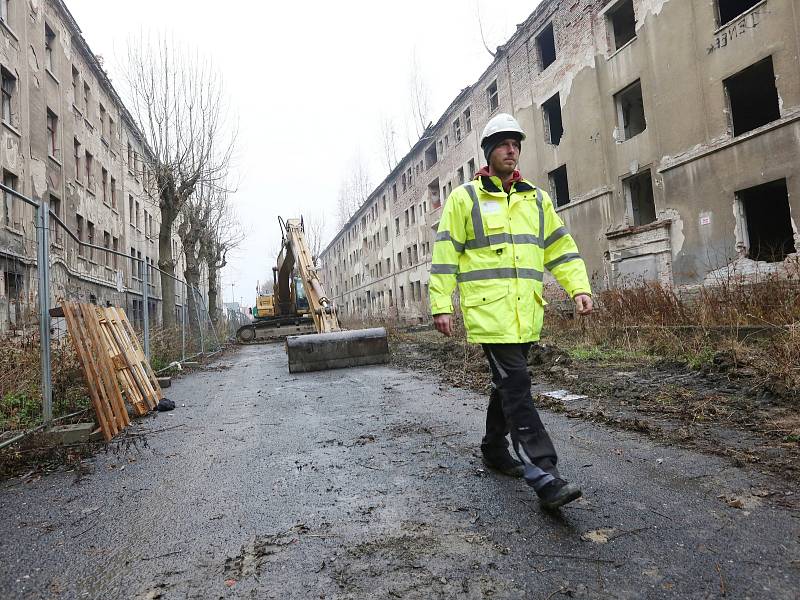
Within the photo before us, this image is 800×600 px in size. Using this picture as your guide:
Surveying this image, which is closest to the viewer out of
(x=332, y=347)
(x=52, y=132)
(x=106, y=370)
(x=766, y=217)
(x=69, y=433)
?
(x=69, y=433)

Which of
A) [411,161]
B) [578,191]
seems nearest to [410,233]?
[411,161]

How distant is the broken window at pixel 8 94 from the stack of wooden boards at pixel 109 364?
Answer: 1224 centimetres

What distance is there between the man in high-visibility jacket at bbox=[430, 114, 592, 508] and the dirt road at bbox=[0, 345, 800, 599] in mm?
386

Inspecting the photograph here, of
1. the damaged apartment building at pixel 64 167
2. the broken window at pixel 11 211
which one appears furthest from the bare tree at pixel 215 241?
the broken window at pixel 11 211

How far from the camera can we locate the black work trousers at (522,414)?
2.58 metres

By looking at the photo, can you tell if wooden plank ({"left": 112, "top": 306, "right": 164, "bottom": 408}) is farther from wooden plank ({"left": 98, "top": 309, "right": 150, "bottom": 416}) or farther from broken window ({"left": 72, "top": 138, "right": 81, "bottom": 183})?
broken window ({"left": 72, "top": 138, "right": 81, "bottom": 183})

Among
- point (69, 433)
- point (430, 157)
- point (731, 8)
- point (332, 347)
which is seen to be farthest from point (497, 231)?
point (430, 157)

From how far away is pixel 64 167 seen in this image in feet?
61.6

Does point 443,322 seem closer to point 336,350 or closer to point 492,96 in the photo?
point 336,350

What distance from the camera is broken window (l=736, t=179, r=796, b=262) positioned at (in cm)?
1364

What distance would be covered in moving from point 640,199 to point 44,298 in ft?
57.6

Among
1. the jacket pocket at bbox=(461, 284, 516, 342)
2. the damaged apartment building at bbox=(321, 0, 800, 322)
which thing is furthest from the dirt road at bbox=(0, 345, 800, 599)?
the damaged apartment building at bbox=(321, 0, 800, 322)

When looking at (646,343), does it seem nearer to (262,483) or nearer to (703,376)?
(703,376)

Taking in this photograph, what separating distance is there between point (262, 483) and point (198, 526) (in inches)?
25.6
